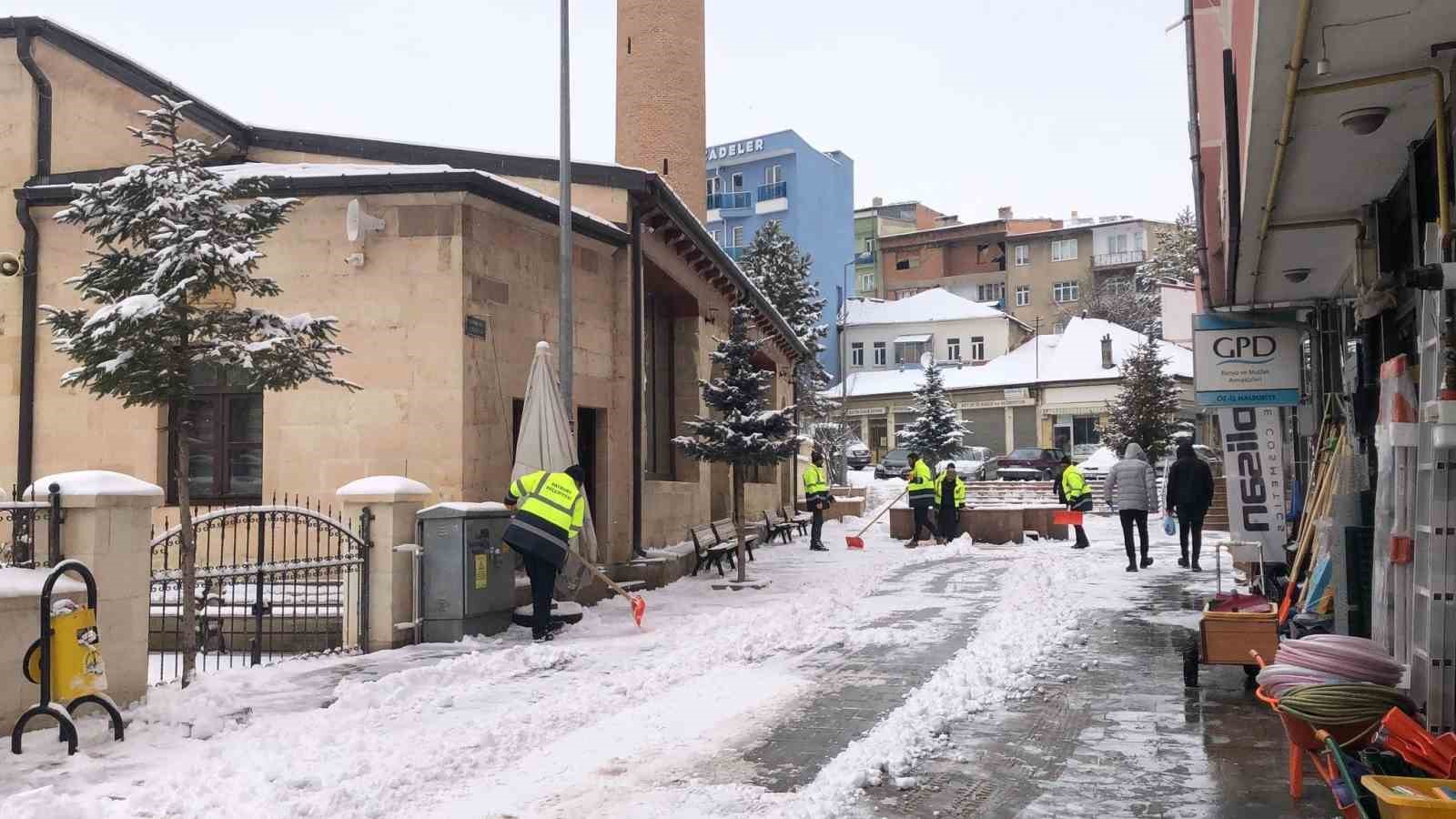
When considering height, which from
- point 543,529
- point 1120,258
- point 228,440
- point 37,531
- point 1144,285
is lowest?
point 543,529

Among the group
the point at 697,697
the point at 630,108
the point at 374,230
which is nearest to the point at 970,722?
the point at 697,697

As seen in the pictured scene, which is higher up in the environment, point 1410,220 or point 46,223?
point 46,223

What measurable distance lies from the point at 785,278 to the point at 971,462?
12.9 metres

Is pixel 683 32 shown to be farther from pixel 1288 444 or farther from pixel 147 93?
pixel 1288 444

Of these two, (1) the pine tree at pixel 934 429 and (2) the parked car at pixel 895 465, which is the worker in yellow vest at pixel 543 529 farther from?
(2) the parked car at pixel 895 465

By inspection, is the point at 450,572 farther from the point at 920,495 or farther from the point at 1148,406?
the point at 1148,406

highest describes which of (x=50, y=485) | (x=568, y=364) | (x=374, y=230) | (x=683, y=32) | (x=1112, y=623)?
(x=683, y=32)

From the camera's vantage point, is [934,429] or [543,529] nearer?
[543,529]

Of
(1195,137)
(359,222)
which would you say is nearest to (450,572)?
(359,222)

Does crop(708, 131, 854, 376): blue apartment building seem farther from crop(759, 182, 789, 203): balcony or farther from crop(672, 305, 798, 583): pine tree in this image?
crop(672, 305, 798, 583): pine tree

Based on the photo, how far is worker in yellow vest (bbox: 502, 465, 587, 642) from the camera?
10.8m

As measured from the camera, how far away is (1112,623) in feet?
38.4

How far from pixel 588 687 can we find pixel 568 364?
522 centimetres

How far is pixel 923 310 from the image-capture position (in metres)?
66.5
